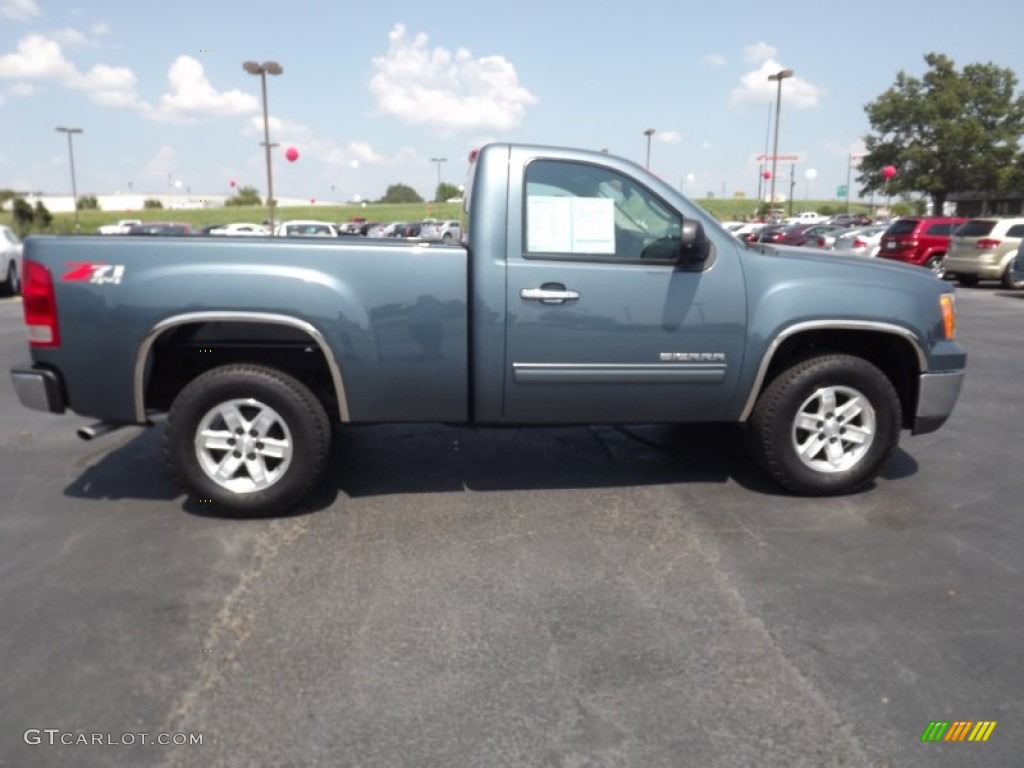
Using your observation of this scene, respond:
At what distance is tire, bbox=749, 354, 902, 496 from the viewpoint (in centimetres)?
473

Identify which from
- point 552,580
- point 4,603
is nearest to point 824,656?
point 552,580

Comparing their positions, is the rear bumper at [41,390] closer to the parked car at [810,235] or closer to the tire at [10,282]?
the tire at [10,282]

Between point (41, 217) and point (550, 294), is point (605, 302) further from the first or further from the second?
point (41, 217)

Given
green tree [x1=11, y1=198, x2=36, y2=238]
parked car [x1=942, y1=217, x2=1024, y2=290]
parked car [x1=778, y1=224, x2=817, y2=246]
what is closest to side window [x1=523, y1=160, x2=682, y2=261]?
parked car [x1=942, y1=217, x2=1024, y2=290]

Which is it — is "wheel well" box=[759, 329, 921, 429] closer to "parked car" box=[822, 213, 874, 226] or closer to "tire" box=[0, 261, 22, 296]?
"tire" box=[0, 261, 22, 296]

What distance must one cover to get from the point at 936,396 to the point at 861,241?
21860 mm

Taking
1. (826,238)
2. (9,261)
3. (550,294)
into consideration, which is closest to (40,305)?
(550,294)

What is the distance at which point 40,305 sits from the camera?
4.21 m

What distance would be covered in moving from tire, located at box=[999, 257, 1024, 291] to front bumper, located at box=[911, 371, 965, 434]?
15.4 meters

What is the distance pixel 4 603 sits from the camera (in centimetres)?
351

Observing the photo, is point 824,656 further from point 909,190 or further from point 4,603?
point 909,190

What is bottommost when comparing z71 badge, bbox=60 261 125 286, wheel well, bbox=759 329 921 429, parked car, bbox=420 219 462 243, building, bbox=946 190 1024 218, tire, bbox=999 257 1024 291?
tire, bbox=999 257 1024 291

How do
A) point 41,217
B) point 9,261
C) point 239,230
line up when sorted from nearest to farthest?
point 9,261 < point 239,230 < point 41,217

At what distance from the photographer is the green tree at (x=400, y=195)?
14612 centimetres
